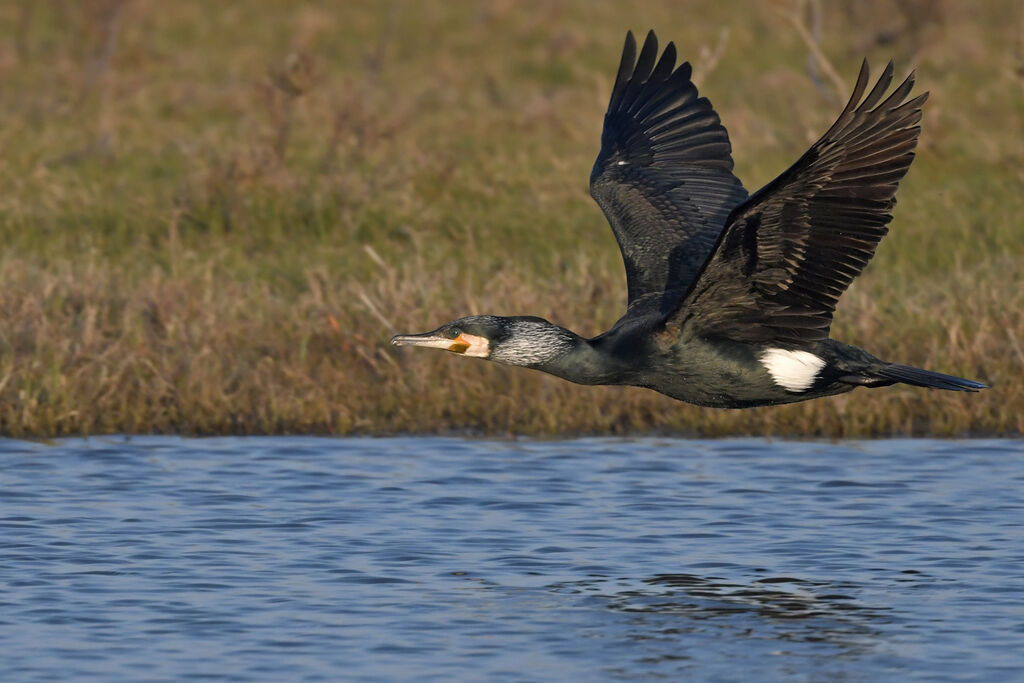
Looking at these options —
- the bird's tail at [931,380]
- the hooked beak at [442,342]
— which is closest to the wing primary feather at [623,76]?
the hooked beak at [442,342]

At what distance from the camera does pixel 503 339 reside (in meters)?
6.92

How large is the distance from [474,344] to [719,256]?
Result: 105cm

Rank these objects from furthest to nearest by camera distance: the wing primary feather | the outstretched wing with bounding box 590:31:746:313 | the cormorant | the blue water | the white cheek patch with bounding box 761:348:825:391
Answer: the wing primary feather → the outstretched wing with bounding box 590:31:746:313 → the white cheek patch with bounding box 761:348:825:391 → the cormorant → the blue water

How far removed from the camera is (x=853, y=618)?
634cm

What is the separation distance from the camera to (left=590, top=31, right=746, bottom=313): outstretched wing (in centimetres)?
788

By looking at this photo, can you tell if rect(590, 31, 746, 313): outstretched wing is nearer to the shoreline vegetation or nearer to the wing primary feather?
the wing primary feather

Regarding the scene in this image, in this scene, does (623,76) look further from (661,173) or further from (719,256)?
(719,256)

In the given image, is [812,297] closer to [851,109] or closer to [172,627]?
[851,109]

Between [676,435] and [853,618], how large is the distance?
299cm

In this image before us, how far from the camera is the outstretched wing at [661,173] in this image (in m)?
7.88

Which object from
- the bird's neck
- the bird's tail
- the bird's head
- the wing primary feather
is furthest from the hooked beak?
the wing primary feather

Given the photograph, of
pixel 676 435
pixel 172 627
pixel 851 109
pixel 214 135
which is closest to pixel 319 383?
pixel 676 435

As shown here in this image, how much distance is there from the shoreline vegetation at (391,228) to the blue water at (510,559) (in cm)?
25

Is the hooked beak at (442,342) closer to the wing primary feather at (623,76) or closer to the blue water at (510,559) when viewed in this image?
the blue water at (510,559)
